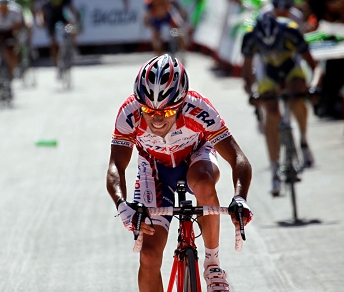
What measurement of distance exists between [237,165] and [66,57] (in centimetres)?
1700

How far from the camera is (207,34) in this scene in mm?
25547

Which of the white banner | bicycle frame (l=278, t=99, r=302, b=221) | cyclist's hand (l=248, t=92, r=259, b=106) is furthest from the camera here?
the white banner

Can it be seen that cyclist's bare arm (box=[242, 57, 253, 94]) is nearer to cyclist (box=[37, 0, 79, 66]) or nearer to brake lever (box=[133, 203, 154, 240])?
brake lever (box=[133, 203, 154, 240])

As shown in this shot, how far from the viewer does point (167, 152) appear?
18.0 feet

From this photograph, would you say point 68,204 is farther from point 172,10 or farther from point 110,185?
point 172,10

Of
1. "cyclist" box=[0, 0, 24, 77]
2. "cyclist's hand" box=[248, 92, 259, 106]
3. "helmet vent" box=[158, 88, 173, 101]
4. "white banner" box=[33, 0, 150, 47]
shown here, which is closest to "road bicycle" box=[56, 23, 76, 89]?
"cyclist" box=[0, 0, 24, 77]

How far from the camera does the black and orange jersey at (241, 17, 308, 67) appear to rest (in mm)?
9523

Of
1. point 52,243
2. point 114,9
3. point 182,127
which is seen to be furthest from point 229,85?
point 182,127

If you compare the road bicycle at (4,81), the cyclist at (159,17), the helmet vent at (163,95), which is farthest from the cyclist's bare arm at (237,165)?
the cyclist at (159,17)

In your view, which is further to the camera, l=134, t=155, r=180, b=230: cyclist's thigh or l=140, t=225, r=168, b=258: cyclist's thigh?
l=134, t=155, r=180, b=230: cyclist's thigh

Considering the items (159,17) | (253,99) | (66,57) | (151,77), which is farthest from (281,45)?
(159,17)

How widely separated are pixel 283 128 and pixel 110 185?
4.53 m

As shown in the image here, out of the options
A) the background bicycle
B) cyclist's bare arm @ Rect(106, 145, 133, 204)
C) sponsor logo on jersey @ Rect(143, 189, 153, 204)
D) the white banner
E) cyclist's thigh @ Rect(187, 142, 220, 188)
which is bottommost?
the white banner

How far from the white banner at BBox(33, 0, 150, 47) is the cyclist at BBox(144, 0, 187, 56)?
425 cm
